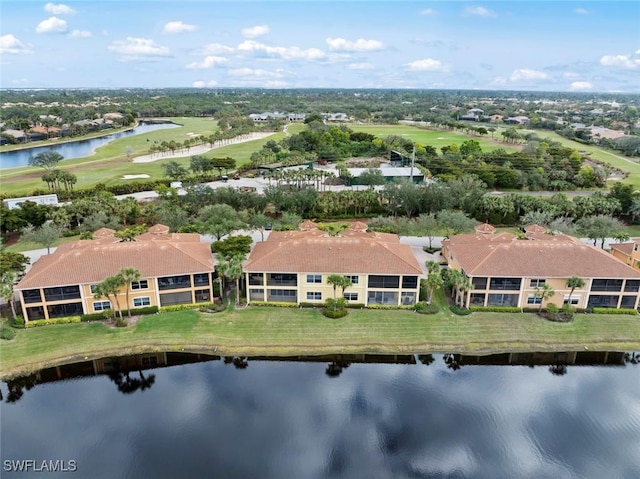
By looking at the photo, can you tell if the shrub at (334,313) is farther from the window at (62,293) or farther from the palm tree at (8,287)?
the palm tree at (8,287)

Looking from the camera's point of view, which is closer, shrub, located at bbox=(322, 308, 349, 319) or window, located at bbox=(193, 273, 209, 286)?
shrub, located at bbox=(322, 308, 349, 319)

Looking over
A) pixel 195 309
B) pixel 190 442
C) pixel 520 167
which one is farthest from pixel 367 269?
pixel 520 167

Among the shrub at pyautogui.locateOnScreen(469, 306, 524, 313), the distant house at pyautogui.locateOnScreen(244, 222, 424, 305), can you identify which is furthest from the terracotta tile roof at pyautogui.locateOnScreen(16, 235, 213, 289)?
the shrub at pyautogui.locateOnScreen(469, 306, 524, 313)

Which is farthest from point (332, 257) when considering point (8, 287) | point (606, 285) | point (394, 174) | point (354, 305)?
point (394, 174)

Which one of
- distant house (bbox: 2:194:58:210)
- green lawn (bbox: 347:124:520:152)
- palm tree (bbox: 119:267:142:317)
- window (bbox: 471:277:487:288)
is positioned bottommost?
window (bbox: 471:277:487:288)

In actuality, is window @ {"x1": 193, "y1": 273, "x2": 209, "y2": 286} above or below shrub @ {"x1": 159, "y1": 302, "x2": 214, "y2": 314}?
above

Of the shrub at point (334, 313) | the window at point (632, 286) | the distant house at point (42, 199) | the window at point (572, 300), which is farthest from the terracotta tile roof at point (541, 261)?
the distant house at point (42, 199)

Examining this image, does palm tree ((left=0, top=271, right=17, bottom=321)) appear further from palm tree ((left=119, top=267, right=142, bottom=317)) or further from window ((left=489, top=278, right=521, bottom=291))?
window ((left=489, top=278, right=521, bottom=291))
